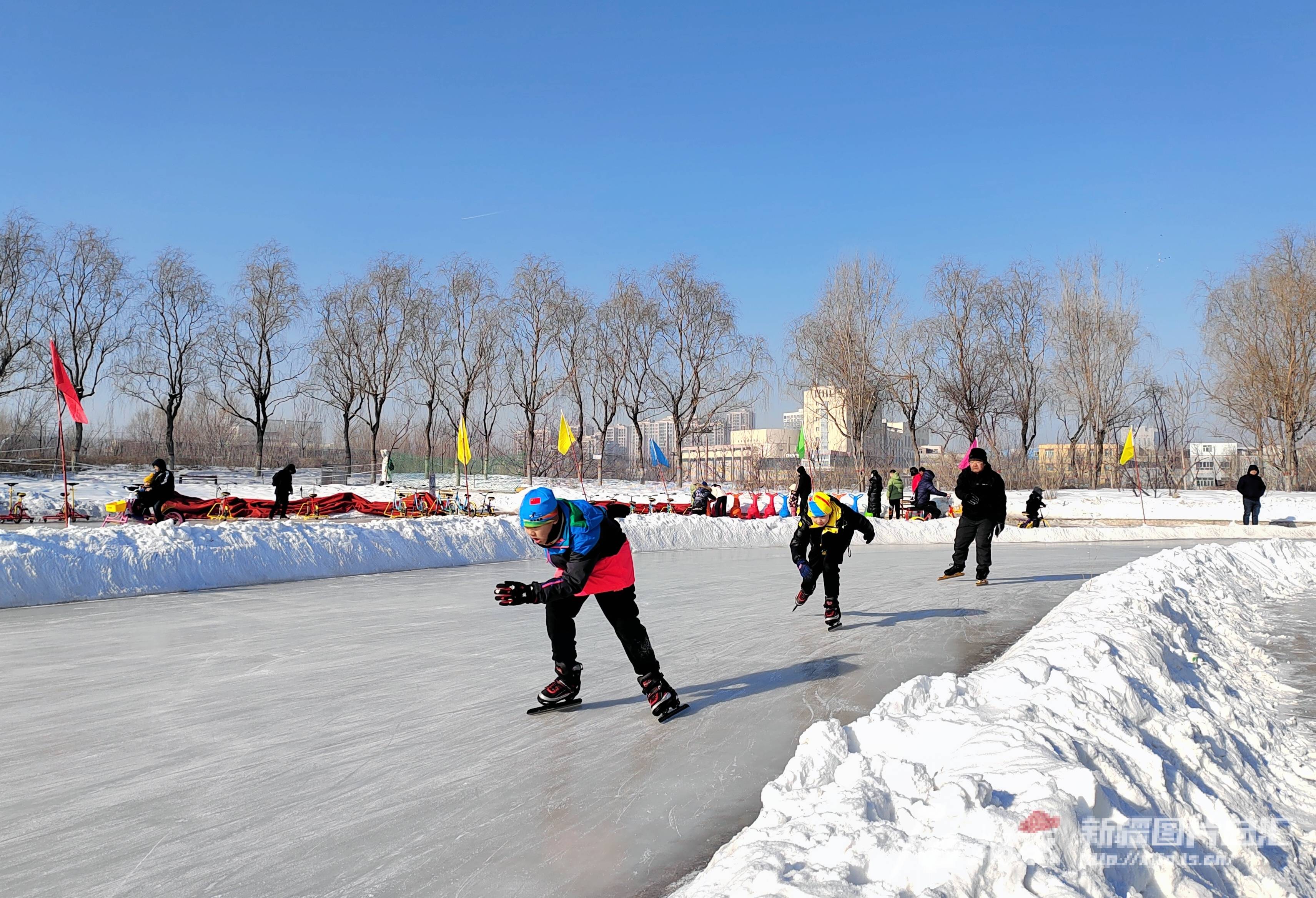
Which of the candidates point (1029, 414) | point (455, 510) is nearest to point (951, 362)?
point (1029, 414)

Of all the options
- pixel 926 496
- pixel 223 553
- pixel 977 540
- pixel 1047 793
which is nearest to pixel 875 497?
pixel 926 496

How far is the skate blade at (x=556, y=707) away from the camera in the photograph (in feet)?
18.3

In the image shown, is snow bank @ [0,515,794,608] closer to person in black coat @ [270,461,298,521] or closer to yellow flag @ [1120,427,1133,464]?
person in black coat @ [270,461,298,521]

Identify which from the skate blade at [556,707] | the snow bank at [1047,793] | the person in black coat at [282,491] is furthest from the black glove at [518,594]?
the person in black coat at [282,491]

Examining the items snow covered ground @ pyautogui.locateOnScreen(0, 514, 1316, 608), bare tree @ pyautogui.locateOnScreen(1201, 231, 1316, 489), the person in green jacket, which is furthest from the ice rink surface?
bare tree @ pyautogui.locateOnScreen(1201, 231, 1316, 489)

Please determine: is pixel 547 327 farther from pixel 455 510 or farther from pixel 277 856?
pixel 277 856

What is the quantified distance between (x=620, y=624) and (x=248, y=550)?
980 centimetres

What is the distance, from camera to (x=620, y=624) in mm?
5559

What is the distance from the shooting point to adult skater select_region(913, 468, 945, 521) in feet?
88.6

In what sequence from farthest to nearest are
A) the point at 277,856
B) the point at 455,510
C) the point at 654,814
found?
1. the point at 455,510
2. the point at 654,814
3. the point at 277,856

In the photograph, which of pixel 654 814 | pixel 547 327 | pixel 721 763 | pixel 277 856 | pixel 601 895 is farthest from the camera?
pixel 547 327

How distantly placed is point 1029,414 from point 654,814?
46.6m

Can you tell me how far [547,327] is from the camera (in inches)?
1770

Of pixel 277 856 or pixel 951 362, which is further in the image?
pixel 951 362
